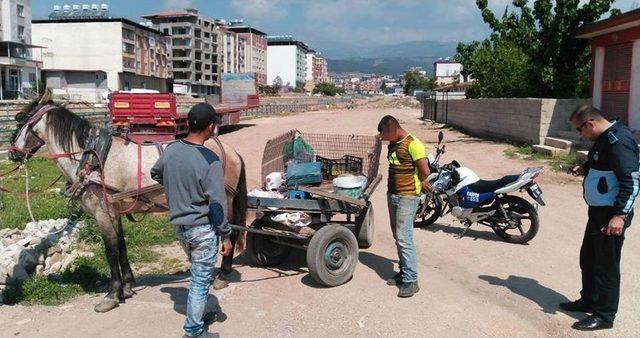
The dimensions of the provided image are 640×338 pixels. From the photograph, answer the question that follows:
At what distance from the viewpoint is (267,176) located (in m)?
6.79

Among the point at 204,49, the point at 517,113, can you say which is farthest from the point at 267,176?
the point at 204,49

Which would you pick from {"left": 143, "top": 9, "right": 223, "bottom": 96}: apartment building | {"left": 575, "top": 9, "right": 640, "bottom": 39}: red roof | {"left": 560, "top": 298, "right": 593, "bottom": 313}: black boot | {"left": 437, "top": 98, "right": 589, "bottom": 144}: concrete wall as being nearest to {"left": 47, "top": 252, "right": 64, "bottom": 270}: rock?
{"left": 560, "top": 298, "right": 593, "bottom": 313}: black boot

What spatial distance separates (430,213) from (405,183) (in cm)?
329

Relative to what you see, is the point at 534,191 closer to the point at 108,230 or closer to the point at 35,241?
the point at 108,230

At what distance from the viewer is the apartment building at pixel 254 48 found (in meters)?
142

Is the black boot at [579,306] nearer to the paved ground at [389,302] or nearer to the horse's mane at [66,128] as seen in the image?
the paved ground at [389,302]

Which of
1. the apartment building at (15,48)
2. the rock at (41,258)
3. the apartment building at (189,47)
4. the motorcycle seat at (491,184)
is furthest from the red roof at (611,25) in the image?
the apartment building at (189,47)

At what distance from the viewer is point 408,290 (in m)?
5.56

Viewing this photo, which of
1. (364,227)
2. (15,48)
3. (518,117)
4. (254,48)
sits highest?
(254,48)

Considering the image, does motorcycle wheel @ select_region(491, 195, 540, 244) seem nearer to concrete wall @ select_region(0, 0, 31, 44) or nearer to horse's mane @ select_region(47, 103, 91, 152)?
horse's mane @ select_region(47, 103, 91, 152)

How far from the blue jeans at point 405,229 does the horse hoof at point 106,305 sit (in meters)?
2.72

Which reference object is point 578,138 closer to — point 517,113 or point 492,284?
point 517,113

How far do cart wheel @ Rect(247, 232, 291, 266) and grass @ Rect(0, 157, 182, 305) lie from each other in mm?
1010

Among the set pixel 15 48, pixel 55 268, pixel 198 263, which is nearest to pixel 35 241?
pixel 55 268
